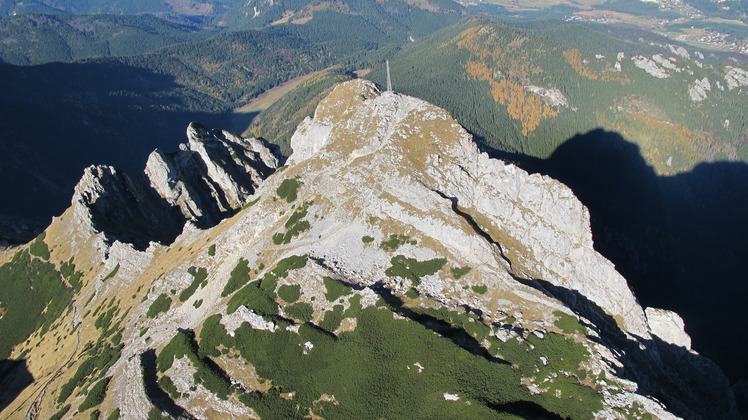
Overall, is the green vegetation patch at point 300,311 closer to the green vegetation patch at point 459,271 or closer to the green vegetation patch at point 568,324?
the green vegetation patch at point 459,271

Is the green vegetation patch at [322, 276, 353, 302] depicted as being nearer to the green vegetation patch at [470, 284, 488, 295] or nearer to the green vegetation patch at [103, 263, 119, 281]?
the green vegetation patch at [470, 284, 488, 295]

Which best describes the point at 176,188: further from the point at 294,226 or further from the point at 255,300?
the point at 255,300

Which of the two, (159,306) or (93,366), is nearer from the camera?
(93,366)

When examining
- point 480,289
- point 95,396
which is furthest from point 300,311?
point 95,396

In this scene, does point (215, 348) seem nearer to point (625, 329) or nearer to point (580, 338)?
point (580, 338)

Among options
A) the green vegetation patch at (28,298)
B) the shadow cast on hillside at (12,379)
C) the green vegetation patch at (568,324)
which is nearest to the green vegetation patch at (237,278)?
the shadow cast on hillside at (12,379)

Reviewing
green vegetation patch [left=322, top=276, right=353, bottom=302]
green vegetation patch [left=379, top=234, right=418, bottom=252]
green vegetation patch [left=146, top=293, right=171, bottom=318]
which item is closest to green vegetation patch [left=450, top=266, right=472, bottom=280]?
green vegetation patch [left=379, top=234, right=418, bottom=252]
